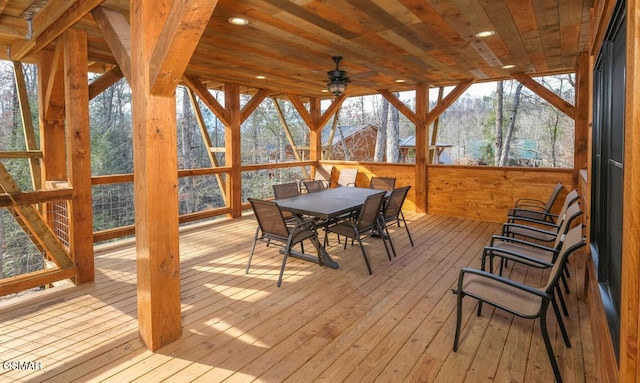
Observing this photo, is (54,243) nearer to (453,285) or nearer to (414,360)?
(414,360)

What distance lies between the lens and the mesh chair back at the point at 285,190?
187 inches

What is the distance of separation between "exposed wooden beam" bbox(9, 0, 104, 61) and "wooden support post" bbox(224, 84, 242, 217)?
298cm

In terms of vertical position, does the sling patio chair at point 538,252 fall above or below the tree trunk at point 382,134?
below

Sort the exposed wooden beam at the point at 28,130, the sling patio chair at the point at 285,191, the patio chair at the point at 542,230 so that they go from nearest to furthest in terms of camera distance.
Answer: the patio chair at the point at 542,230, the exposed wooden beam at the point at 28,130, the sling patio chair at the point at 285,191

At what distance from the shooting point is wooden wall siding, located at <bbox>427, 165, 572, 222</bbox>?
18.5ft

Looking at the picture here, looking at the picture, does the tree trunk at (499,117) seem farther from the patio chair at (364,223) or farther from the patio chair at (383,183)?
the patio chair at (364,223)

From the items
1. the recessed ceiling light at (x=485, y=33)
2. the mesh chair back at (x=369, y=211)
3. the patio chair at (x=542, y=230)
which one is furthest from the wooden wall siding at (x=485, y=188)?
the mesh chair back at (x=369, y=211)

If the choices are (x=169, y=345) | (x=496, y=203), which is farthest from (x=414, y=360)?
(x=496, y=203)

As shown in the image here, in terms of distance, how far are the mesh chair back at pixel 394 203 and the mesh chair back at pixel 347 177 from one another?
9.07 feet

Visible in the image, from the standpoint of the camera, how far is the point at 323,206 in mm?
3924

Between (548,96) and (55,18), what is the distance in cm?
626

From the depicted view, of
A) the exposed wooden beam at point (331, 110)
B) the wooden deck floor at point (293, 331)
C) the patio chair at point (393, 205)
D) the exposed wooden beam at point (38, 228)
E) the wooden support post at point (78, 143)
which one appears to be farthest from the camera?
the exposed wooden beam at point (331, 110)

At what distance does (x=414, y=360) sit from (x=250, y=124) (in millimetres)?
13442

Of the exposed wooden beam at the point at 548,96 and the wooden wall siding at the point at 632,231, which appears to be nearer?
the wooden wall siding at the point at 632,231
